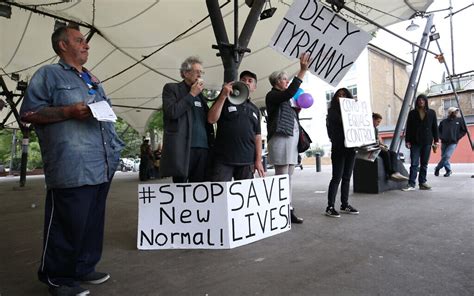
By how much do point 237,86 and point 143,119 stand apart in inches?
495

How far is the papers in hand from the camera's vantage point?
6.79ft

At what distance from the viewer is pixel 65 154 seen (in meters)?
2.13

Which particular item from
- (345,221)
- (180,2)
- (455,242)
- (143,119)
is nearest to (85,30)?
(180,2)

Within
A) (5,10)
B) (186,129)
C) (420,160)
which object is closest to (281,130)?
(186,129)

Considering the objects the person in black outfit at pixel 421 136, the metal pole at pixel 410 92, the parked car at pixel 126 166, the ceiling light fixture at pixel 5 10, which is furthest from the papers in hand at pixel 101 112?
the parked car at pixel 126 166

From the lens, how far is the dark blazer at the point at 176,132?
2990 millimetres

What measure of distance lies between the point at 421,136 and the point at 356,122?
257 centimetres

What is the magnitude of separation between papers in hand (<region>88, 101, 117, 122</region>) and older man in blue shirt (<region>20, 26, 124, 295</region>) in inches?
1.8

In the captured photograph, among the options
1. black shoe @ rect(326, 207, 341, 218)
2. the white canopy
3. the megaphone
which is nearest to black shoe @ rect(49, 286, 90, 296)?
the megaphone

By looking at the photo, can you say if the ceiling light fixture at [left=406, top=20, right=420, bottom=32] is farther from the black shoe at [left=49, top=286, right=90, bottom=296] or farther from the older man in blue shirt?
the black shoe at [left=49, top=286, right=90, bottom=296]

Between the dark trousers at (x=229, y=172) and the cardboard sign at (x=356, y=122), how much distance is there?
149cm

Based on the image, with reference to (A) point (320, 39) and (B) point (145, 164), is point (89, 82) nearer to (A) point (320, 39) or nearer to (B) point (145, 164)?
(A) point (320, 39)

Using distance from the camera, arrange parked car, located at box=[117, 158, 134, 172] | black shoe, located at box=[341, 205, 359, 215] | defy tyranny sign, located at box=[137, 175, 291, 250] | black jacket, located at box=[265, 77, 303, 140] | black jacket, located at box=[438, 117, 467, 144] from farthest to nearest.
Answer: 1. parked car, located at box=[117, 158, 134, 172]
2. black jacket, located at box=[438, 117, 467, 144]
3. black shoe, located at box=[341, 205, 359, 215]
4. black jacket, located at box=[265, 77, 303, 140]
5. defy tyranny sign, located at box=[137, 175, 291, 250]

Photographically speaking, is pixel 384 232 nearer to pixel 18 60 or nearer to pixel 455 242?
pixel 455 242
